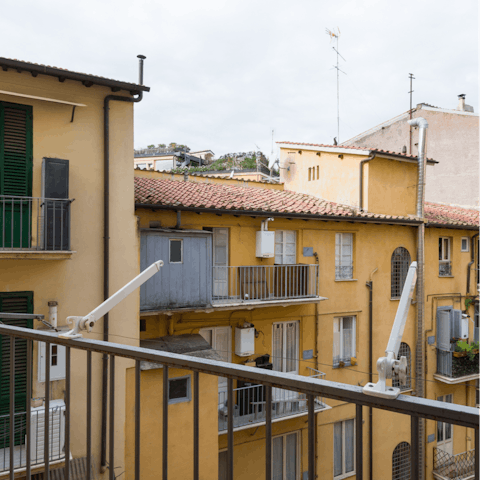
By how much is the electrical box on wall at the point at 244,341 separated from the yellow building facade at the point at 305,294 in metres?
0.06

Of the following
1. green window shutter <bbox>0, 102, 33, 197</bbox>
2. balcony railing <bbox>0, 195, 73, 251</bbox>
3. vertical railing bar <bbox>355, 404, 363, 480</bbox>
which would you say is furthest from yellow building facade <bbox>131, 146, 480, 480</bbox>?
vertical railing bar <bbox>355, 404, 363, 480</bbox>

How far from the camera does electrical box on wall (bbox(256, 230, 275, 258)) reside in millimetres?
11062

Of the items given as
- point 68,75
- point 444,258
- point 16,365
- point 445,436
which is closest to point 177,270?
point 16,365

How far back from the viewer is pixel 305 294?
11.6 m

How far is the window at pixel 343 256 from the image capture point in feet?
41.9

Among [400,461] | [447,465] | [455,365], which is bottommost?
[447,465]

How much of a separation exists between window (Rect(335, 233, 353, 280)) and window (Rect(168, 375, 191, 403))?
624cm

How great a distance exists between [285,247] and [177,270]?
3911 millimetres

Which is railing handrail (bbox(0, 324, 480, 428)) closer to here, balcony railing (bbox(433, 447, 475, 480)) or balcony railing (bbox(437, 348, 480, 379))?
balcony railing (bbox(437, 348, 480, 379))

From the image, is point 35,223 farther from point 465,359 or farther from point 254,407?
point 465,359

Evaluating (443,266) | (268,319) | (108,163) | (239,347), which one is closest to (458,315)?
(443,266)

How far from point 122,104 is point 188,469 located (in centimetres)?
769

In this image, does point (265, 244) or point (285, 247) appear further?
point (285, 247)

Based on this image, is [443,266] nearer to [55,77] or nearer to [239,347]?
[239,347]
